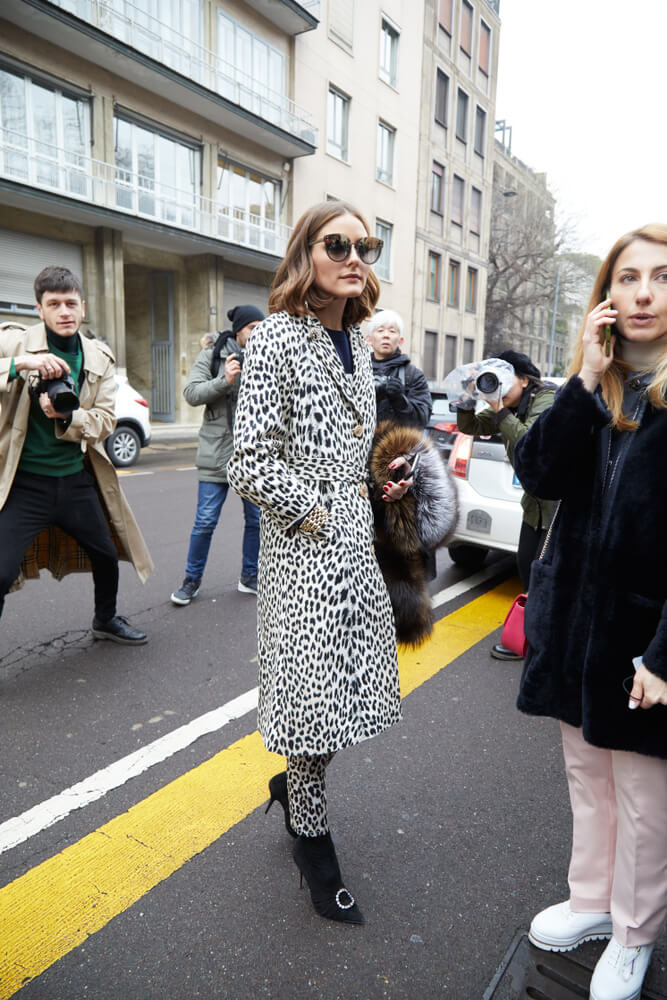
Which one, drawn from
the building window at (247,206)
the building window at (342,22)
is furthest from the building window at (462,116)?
the building window at (247,206)

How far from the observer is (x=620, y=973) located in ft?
5.45

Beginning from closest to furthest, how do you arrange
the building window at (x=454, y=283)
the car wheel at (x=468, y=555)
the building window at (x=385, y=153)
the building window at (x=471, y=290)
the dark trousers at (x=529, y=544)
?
the dark trousers at (x=529, y=544), the car wheel at (x=468, y=555), the building window at (x=385, y=153), the building window at (x=454, y=283), the building window at (x=471, y=290)

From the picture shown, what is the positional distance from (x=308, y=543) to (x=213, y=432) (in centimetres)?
306

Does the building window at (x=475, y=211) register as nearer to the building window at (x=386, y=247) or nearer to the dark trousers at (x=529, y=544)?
the building window at (x=386, y=247)

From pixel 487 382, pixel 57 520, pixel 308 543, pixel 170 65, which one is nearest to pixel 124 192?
pixel 170 65

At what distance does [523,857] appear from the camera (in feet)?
7.36

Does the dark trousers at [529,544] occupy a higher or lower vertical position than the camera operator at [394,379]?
lower

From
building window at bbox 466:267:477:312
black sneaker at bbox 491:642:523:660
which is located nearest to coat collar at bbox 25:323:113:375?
black sneaker at bbox 491:642:523:660

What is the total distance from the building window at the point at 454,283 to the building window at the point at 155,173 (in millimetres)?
15595

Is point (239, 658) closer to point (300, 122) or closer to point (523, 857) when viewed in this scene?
point (523, 857)

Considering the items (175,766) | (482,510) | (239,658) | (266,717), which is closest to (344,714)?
(266,717)

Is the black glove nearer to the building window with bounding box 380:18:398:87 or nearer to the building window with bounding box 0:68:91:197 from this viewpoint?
the building window with bounding box 0:68:91:197

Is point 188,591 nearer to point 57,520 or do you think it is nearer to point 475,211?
point 57,520

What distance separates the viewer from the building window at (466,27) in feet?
97.8
